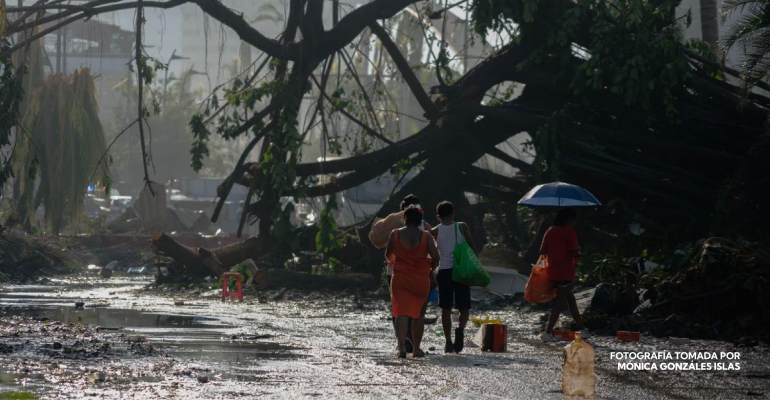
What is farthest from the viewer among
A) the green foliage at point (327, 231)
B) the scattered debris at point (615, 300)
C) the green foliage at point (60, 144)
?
the green foliage at point (60, 144)

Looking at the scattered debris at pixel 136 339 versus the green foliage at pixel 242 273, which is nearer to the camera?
the scattered debris at pixel 136 339

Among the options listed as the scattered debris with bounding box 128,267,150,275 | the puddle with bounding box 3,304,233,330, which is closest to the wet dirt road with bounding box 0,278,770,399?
the puddle with bounding box 3,304,233,330

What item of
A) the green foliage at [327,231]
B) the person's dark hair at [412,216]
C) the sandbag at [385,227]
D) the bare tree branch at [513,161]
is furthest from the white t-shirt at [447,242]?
the bare tree branch at [513,161]

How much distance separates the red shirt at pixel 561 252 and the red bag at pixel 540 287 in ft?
0.42

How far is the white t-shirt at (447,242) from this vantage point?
11.2 metres

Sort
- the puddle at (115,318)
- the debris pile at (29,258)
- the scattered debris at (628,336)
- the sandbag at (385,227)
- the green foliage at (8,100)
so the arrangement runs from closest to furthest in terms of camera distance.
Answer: the sandbag at (385,227)
the scattered debris at (628,336)
the puddle at (115,318)
the green foliage at (8,100)
the debris pile at (29,258)

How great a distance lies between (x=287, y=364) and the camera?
31.7 ft

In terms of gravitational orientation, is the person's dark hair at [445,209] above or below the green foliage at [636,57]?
below

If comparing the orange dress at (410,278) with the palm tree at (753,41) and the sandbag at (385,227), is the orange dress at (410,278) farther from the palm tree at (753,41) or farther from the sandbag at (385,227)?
the palm tree at (753,41)

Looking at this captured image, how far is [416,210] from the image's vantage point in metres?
10.7

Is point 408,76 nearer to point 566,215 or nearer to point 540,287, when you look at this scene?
point 566,215

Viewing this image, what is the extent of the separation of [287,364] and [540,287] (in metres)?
4.19

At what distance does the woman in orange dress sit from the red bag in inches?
99.6

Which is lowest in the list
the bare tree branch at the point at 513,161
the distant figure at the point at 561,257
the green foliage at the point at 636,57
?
the distant figure at the point at 561,257
